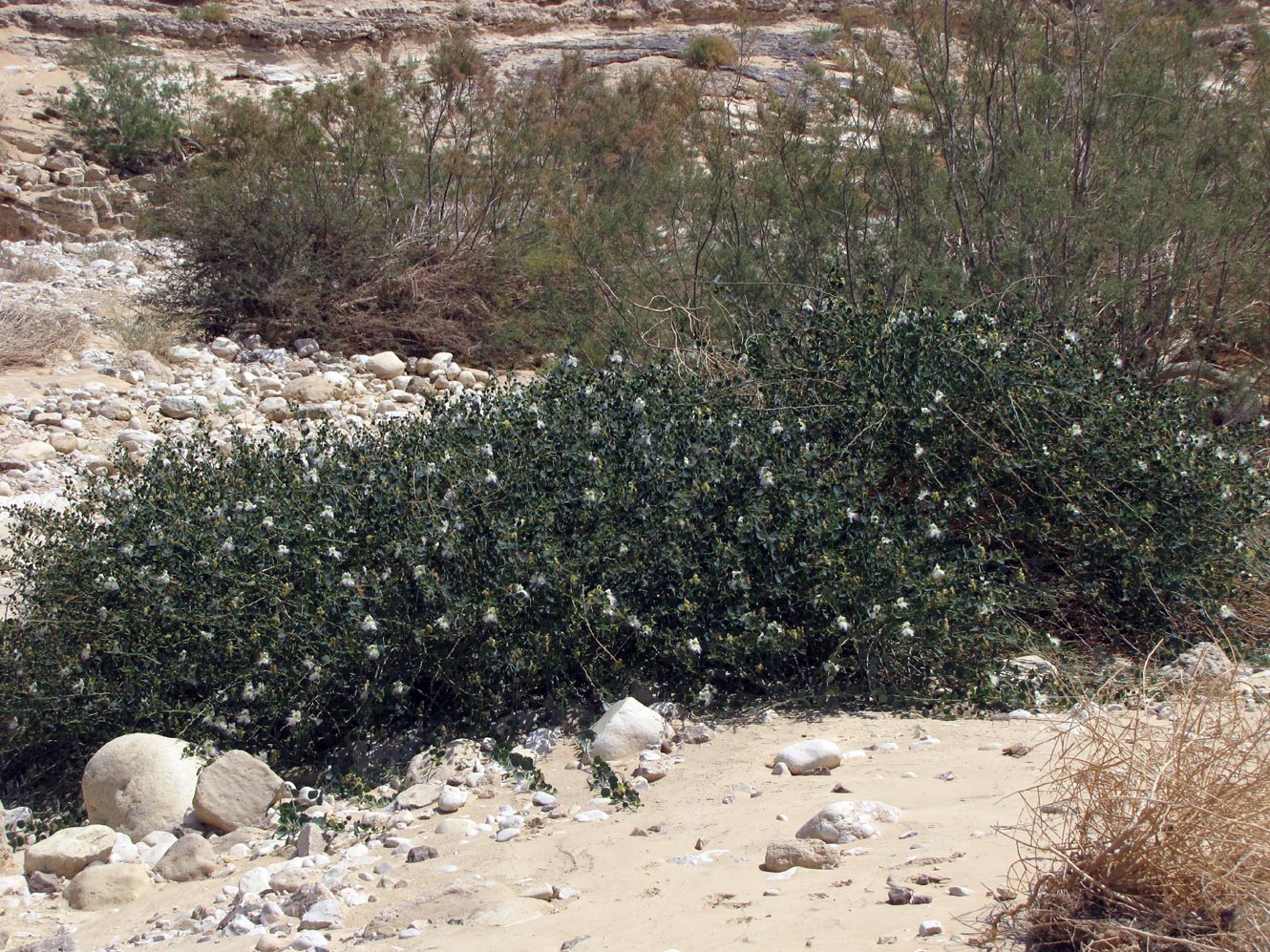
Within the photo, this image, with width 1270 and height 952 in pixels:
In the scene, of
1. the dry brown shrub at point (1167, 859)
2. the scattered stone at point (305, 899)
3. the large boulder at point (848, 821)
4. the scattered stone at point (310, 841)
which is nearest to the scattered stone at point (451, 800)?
the scattered stone at point (310, 841)

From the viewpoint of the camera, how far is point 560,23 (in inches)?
907

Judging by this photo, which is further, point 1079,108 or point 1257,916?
point 1079,108

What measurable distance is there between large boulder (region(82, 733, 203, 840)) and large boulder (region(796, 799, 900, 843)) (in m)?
2.12

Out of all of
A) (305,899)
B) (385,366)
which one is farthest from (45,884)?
(385,366)

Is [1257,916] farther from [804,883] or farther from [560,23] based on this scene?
[560,23]

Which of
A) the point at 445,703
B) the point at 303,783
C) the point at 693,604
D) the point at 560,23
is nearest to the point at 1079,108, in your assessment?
the point at 693,604

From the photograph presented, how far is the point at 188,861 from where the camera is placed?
3.50 metres

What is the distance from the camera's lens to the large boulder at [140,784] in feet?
12.8

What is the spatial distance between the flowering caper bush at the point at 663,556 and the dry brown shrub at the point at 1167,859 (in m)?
1.64

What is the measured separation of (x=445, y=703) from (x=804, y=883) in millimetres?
1866

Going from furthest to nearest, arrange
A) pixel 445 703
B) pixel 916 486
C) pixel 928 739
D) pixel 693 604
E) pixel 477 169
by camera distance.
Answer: pixel 477 169 → pixel 916 486 → pixel 445 703 → pixel 693 604 → pixel 928 739

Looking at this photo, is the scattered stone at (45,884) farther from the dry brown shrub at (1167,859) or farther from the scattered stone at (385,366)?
the scattered stone at (385,366)

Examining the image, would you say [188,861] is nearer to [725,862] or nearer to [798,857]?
[725,862]

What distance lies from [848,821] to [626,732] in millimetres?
1010
